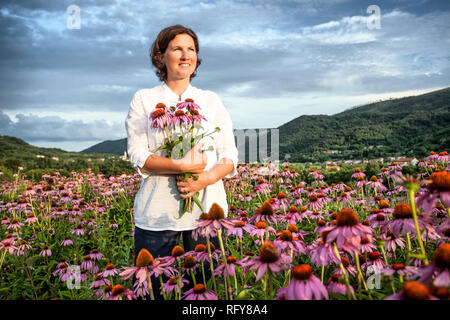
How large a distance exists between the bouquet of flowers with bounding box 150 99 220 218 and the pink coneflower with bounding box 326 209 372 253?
2.87ft

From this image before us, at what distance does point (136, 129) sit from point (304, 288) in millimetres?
1607

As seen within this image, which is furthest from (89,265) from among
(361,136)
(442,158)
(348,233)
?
(361,136)

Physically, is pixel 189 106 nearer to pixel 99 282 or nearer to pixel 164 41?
pixel 164 41

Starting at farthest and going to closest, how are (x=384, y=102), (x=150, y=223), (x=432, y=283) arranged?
(x=384, y=102) → (x=150, y=223) → (x=432, y=283)

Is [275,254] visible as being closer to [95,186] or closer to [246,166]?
[246,166]

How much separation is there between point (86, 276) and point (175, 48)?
249 centimetres

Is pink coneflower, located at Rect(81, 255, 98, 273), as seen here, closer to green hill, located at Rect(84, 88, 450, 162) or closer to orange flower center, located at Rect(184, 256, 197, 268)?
orange flower center, located at Rect(184, 256, 197, 268)

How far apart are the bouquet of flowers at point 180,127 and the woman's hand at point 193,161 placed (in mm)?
42

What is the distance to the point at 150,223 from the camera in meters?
2.10

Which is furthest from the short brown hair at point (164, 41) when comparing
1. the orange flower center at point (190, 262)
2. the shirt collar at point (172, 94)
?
the orange flower center at point (190, 262)

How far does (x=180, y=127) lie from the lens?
1866 mm

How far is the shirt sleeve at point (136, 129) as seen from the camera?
208 cm

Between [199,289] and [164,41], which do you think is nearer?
[199,289]
